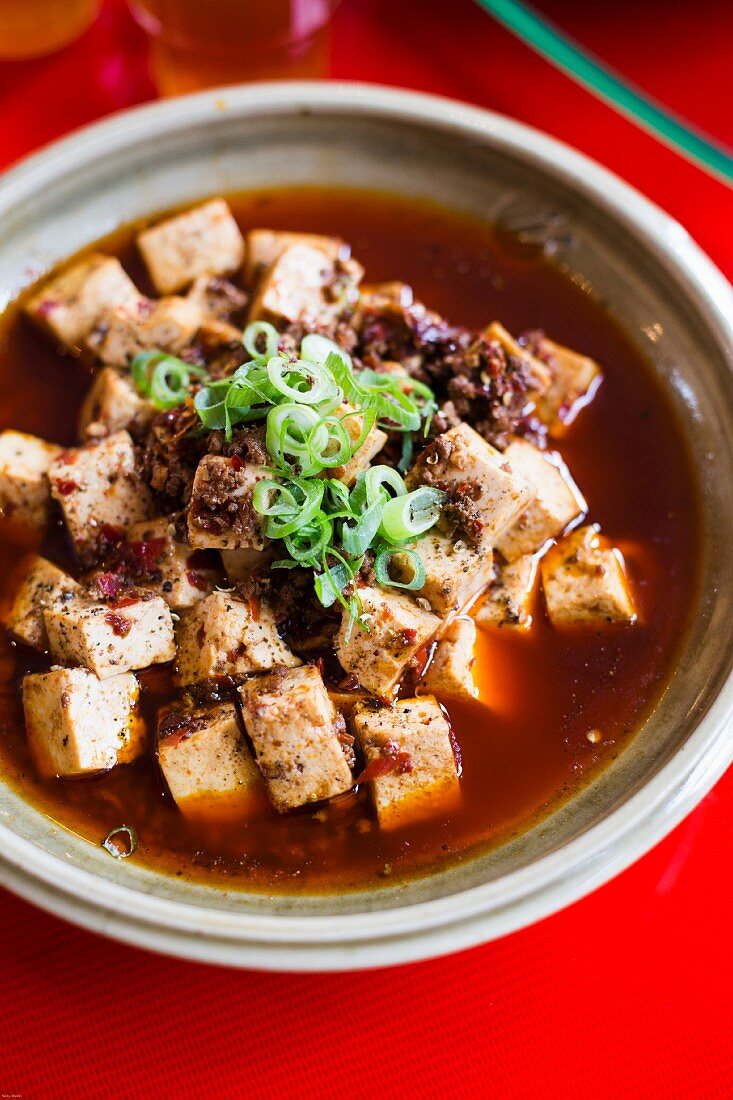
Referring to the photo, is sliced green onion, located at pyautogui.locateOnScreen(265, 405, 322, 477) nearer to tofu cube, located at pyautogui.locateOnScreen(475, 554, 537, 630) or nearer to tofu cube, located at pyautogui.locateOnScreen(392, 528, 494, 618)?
tofu cube, located at pyautogui.locateOnScreen(392, 528, 494, 618)

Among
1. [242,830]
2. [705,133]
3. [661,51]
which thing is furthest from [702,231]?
[242,830]

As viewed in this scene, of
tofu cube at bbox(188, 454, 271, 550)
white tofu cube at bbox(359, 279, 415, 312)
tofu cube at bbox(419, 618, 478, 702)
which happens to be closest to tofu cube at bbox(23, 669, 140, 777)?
tofu cube at bbox(188, 454, 271, 550)

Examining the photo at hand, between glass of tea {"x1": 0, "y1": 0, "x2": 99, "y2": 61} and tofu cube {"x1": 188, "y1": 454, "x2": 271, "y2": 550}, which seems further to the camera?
glass of tea {"x1": 0, "y1": 0, "x2": 99, "y2": 61}

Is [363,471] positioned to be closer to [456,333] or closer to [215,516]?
[215,516]

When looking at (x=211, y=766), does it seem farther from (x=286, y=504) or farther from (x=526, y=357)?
(x=526, y=357)

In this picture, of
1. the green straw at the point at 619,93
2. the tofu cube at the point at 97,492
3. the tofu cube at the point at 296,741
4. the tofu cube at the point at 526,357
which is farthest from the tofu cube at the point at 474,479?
the green straw at the point at 619,93

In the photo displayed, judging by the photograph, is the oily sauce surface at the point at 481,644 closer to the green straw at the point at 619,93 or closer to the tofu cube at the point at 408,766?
the tofu cube at the point at 408,766
